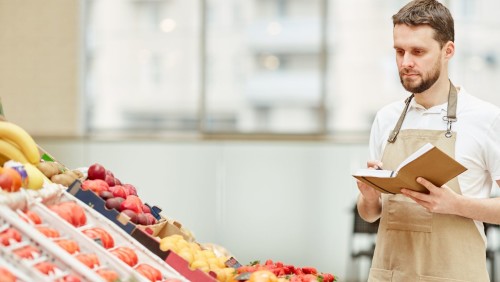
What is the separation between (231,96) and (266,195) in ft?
3.37

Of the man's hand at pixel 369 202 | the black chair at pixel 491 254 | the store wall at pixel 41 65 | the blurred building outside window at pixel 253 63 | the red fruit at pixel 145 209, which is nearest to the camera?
the red fruit at pixel 145 209

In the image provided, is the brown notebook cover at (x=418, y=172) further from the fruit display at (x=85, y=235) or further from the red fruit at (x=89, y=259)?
the red fruit at (x=89, y=259)

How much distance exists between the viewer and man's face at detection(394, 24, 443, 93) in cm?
249

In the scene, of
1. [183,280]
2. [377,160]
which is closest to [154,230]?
[183,280]

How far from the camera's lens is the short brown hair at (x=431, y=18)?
2.49 meters

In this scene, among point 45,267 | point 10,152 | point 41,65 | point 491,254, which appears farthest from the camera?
point 41,65

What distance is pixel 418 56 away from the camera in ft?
8.20

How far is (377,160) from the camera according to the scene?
2602mm

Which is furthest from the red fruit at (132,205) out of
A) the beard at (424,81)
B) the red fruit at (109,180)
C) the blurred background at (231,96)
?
the blurred background at (231,96)

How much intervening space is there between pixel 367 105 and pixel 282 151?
0.92 metres

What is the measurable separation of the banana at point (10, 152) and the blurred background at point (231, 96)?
5489mm

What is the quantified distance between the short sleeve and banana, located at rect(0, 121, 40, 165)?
4.48 feet

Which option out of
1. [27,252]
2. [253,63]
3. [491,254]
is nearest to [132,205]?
[27,252]

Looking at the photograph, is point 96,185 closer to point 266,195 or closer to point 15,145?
point 15,145
